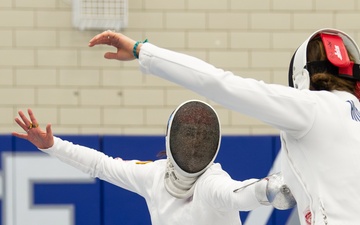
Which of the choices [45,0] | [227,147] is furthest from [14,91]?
[227,147]

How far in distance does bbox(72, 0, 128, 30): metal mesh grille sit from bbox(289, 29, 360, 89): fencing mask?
404cm

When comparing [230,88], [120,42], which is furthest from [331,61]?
[120,42]

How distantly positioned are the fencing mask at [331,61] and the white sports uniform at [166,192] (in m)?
0.56

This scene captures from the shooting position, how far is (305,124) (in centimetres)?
287

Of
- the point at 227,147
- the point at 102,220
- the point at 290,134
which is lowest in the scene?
the point at 102,220

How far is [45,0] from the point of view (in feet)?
23.6

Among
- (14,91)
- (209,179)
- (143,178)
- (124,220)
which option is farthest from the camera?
(14,91)

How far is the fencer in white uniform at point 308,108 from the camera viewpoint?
2760 mm

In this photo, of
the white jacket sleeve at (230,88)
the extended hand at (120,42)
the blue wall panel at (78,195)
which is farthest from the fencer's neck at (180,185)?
the blue wall panel at (78,195)

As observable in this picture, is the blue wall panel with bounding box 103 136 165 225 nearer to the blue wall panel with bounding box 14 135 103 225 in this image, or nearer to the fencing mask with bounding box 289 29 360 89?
the blue wall panel with bounding box 14 135 103 225

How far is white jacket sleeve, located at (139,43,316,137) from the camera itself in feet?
9.01

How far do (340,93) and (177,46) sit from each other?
13.9 ft

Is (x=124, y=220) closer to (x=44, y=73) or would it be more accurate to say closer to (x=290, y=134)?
(x=44, y=73)

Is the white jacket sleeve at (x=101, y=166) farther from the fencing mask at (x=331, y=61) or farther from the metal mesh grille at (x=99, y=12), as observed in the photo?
the metal mesh grille at (x=99, y=12)
